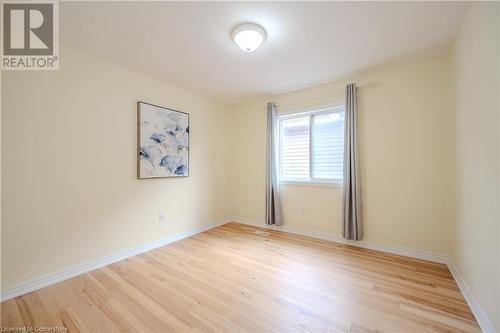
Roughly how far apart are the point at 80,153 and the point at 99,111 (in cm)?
54

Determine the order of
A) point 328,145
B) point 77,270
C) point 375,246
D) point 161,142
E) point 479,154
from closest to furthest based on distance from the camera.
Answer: point 479,154, point 77,270, point 375,246, point 161,142, point 328,145

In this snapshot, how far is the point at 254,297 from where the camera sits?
70.7 inches

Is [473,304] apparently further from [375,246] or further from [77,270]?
[77,270]

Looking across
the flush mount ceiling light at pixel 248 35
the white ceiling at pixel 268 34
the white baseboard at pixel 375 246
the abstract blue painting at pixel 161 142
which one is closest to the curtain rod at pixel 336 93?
the white ceiling at pixel 268 34

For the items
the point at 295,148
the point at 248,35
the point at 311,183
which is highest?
the point at 248,35

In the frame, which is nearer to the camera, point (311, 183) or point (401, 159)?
point (401, 159)

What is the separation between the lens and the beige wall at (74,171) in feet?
6.07

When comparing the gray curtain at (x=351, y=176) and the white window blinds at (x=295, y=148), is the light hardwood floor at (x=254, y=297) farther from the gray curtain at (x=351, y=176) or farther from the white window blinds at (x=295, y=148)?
the white window blinds at (x=295, y=148)

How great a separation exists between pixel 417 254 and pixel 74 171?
4154 mm

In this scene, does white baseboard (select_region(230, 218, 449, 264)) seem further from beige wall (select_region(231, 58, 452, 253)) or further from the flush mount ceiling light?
the flush mount ceiling light

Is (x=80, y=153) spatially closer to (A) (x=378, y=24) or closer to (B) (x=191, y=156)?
(B) (x=191, y=156)

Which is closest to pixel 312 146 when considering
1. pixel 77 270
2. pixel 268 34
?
pixel 268 34

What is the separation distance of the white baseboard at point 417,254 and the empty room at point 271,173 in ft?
0.08

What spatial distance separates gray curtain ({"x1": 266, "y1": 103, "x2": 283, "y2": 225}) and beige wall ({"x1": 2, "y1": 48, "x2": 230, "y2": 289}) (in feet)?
5.27
